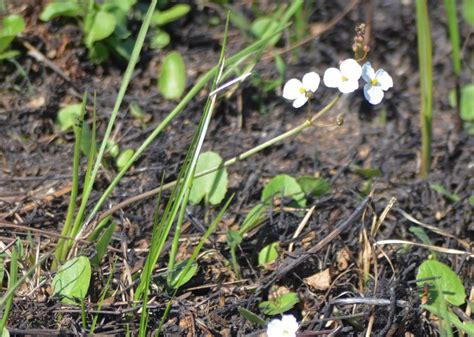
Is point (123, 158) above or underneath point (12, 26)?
underneath

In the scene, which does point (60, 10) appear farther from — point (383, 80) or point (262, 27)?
point (383, 80)

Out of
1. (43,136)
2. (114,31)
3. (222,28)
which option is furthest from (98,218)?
(222,28)

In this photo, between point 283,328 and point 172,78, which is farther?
point 172,78

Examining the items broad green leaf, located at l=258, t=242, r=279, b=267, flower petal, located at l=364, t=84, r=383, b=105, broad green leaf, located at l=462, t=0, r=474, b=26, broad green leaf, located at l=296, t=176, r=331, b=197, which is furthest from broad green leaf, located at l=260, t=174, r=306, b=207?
broad green leaf, located at l=462, t=0, r=474, b=26

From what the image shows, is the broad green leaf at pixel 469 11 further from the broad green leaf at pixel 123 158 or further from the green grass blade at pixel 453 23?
the broad green leaf at pixel 123 158

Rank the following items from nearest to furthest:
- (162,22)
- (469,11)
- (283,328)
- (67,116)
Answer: (283,328) < (67,116) < (162,22) < (469,11)

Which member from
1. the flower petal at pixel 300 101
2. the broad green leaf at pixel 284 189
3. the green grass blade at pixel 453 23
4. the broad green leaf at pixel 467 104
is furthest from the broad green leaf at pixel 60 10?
the broad green leaf at pixel 467 104

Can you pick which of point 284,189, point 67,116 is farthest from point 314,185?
point 67,116

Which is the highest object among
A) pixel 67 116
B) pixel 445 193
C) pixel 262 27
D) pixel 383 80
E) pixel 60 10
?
pixel 383 80
